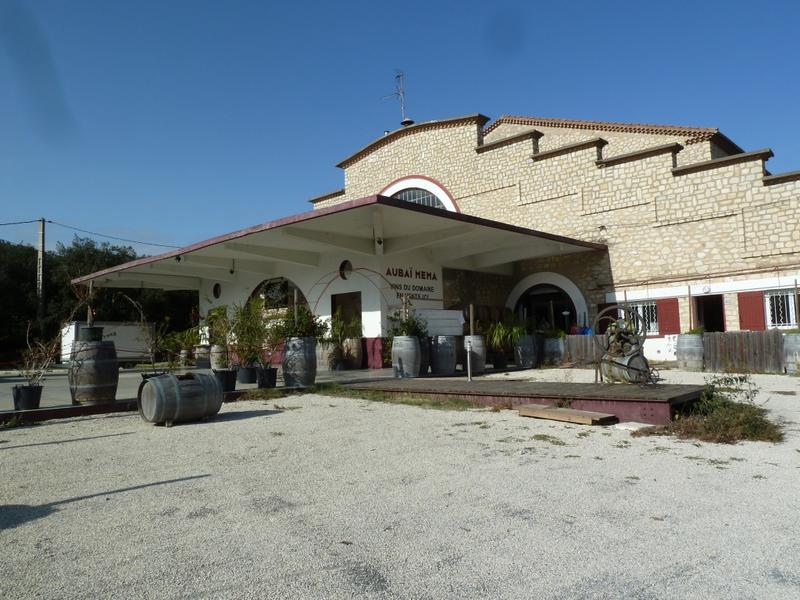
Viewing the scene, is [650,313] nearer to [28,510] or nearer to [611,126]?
A: [611,126]

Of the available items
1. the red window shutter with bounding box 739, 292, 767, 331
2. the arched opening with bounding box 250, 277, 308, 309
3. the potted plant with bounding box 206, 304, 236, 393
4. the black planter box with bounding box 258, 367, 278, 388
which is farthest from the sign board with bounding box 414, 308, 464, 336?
the red window shutter with bounding box 739, 292, 767, 331

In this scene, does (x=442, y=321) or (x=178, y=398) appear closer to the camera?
(x=178, y=398)

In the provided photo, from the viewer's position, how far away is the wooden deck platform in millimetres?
6562

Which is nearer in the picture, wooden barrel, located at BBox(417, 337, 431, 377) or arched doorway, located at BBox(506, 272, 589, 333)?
wooden barrel, located at BBox(417, 337, 431, 377)

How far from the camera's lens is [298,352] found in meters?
10.7

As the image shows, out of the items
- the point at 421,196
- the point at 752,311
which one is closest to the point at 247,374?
the point at 752,311

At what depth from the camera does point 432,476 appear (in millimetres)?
4391

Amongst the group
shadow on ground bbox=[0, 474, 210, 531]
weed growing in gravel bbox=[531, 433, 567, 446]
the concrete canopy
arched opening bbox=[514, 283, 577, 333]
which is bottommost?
weed growing in gravel bbox=[531, 433, 567, 446]

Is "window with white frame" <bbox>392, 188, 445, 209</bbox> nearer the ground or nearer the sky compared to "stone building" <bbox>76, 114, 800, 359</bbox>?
nearer the sky

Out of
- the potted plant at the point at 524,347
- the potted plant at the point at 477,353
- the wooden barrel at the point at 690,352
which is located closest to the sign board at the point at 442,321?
the potted plant at the point at 477,353

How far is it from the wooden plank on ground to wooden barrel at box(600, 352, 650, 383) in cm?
148

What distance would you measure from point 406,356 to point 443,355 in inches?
56.5

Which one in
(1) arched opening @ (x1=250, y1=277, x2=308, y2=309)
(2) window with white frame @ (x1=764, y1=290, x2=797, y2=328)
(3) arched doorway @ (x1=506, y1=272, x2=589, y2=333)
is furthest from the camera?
(1) arched opening @ (x1=250, y1=277, x2=308, y2=309)

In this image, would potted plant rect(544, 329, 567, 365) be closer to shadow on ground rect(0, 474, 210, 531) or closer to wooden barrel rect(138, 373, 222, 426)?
wooden barrel rect(138, 373, 222, 426)
